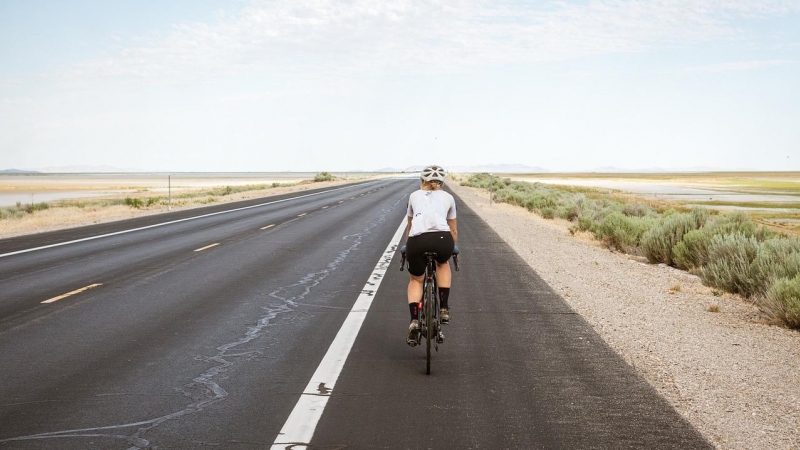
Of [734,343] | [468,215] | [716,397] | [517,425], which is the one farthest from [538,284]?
[468,215]

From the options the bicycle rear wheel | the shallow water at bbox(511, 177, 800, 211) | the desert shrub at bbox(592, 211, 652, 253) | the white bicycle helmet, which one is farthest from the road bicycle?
the shallow water at bbox(511, 177, 800, 211)

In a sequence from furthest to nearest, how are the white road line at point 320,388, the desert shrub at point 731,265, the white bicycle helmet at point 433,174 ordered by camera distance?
the desert shrub at point 731,265 → the white bicycle helmet at point 433,174 → the white road line at point 320,388

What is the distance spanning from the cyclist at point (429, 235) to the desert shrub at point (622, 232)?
13.6 m

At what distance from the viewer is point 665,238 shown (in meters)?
17.8

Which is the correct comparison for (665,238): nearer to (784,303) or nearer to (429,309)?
(784,303)

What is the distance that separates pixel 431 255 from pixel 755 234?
45.0 ft

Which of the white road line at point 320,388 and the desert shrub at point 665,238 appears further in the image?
the desert shrub at point 665,238

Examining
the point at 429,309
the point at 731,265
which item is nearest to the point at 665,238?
the point at 731,265

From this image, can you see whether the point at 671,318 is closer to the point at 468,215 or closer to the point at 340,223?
the point at 340,223

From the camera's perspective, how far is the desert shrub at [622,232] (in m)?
19.9

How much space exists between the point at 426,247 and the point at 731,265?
8.22 m


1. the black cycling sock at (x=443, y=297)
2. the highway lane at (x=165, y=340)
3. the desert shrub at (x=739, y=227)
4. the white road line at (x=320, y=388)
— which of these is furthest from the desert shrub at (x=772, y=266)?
the highway lane at (x=165, y=340)

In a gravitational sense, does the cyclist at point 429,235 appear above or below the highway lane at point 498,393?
above

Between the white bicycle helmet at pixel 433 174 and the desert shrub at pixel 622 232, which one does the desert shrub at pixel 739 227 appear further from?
the white bicycle helmet at pixel 433 174
